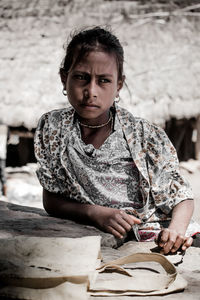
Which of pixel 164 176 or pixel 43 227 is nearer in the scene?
pixel 43 227

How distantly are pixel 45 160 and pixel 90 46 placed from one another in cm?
63

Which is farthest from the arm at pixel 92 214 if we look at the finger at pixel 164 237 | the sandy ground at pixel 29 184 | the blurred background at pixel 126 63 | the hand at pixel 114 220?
the blurred background at pixel 126 63

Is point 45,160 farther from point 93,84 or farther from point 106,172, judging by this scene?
point 93,84

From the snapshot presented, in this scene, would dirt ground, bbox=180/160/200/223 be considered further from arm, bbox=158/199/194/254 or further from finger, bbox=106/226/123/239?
finger, bbox=106/226/123/239

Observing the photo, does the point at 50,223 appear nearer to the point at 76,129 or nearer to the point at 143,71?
the point at 76,129

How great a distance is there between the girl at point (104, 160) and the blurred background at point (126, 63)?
4145 mm

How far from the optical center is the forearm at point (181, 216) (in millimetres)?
2006

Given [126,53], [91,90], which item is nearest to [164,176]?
[91,90]

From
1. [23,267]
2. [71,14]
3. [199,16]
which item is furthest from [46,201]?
[199,16]

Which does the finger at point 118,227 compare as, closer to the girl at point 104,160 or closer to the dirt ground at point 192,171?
the girl at point 104,160

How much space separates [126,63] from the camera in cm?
668

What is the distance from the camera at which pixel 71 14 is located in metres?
8.00

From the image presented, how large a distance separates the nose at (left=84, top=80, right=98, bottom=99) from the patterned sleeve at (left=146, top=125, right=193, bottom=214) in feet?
1.30

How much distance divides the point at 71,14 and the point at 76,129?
20.6 ft
